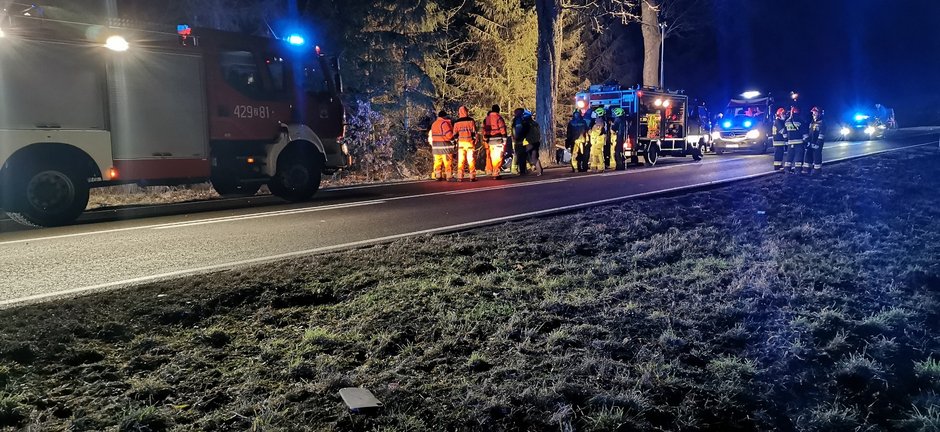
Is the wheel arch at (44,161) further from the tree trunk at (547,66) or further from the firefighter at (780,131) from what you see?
the tree trunk at (547,66)

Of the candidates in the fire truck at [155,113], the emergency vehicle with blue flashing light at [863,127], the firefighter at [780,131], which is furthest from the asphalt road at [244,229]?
the emergency vehicle with blue flashing light at [863,127]

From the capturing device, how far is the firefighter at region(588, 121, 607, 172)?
19.0m

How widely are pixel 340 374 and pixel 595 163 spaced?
16519 millimetres

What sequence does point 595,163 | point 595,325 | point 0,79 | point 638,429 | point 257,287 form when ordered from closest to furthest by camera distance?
point 638,429 < point 595,325 < point 257,287 < point 0,79 < point 595,163

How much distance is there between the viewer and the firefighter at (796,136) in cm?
1602

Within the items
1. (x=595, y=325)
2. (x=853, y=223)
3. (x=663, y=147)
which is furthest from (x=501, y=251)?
(x=663, y=147)

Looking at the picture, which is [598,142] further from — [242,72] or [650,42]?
[650,42]

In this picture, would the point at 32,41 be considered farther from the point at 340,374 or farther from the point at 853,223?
the point at 853,223

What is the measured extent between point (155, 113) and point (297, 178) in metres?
2.72

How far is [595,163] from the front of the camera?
1933 centimetres

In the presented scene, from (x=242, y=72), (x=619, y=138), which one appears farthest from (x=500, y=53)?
(x=242, y=72)

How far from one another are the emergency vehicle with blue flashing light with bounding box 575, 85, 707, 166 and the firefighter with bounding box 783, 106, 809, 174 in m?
5.28

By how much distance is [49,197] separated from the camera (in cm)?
906

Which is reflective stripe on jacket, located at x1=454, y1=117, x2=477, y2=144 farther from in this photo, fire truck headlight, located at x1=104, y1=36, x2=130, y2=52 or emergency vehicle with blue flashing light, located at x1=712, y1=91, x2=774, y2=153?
emergency vehicle with blue flashing light, located at x1=712, y1=91, x2=774, y2=153
